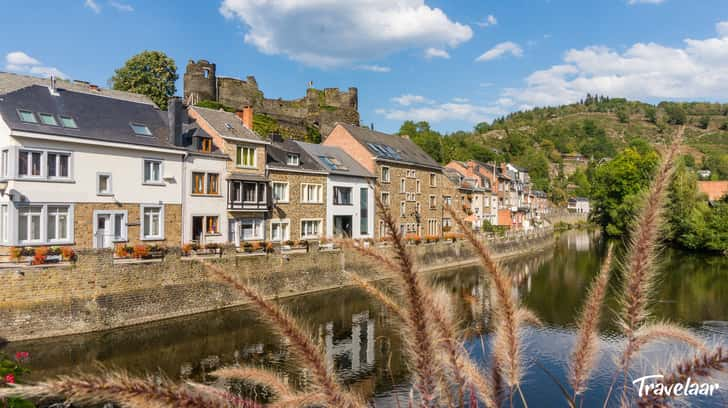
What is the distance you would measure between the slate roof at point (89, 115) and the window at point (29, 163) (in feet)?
3.59

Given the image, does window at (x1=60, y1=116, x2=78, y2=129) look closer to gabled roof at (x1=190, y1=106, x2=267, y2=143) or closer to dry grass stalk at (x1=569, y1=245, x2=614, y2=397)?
gabled roof at (x1=190, y1=106, x2=267, y2=143)

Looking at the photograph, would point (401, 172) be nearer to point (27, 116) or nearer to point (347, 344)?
point (347, 344)

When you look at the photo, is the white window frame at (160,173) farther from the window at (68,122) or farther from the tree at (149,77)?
the tree at (149,77)

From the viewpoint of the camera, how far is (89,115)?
27.1 meters

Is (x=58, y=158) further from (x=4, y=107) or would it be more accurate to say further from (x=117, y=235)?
(x=117, y=235)

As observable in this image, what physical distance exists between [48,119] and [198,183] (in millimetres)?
8529

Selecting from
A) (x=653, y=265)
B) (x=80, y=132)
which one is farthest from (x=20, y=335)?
(x=653, y=265)

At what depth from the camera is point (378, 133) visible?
171ft

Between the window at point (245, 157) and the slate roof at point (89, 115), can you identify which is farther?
the window at point (245, 157)

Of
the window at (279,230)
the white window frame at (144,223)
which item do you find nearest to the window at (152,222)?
the white window frame at (144,223)

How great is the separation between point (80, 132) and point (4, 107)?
10.6 ft

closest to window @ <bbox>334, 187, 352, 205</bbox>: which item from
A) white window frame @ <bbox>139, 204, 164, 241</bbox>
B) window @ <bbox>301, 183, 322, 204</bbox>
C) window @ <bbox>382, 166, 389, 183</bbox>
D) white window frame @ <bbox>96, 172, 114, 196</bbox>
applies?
window @ <bbox>301, 183, 322, 204</bbox>

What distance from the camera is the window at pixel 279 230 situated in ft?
117

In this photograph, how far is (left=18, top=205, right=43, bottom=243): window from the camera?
23.3 meters
